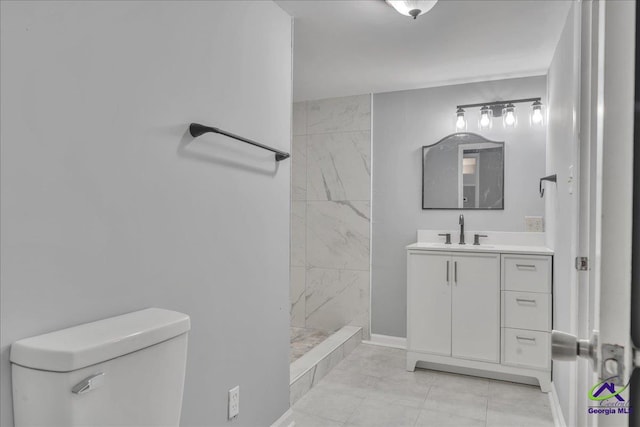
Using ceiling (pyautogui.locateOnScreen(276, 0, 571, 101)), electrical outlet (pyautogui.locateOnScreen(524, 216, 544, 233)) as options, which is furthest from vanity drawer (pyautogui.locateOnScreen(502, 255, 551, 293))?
ceiling (pyautogui.locateOnScreen(276, 0, 571, 101))

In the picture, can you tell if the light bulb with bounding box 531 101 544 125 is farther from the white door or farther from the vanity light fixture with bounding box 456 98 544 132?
the white door

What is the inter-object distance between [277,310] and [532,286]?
→ 1763mm

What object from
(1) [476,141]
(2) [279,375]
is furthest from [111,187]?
(1) [476,141]

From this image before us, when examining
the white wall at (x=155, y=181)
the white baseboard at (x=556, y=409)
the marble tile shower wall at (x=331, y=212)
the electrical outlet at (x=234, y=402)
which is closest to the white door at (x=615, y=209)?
the white wall at (x=155, y=181)

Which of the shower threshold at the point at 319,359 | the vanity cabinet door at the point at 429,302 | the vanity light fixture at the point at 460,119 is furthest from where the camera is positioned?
the vanity light fixture at the point at 460,119

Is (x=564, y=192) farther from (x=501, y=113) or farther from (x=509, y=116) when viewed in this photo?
(x=501, y=113)

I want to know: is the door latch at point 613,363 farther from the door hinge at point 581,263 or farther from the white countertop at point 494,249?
the white countertop at point 494,249

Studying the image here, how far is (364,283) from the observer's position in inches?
146

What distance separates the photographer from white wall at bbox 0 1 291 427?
3.24 feet

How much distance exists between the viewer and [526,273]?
277 centimetres

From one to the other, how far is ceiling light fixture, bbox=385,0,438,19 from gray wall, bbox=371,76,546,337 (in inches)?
59.2

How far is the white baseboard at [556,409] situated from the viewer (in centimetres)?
219

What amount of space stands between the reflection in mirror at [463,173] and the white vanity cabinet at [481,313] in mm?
592

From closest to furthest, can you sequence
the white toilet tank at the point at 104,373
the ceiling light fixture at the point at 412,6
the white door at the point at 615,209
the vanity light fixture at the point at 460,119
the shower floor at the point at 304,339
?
the white door at the point at 615,209, the white toilet tank at the point at 104,373, the ceiling light fixture at the point at 412,6, the shower floor at the point at 304,339, the vanity light fixture at the point at 460,119
